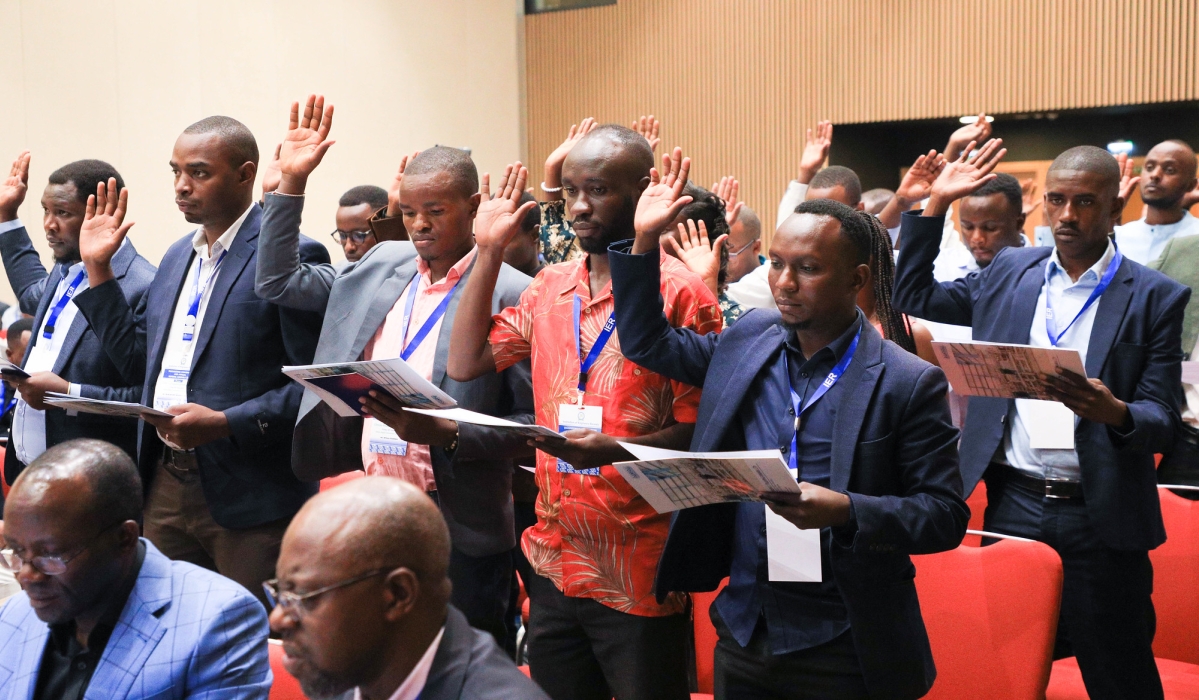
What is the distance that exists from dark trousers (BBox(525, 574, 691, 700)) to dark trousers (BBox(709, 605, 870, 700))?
0.78 feet

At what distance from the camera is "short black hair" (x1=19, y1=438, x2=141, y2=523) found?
1.86m

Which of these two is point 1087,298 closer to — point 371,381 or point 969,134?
point 969,134

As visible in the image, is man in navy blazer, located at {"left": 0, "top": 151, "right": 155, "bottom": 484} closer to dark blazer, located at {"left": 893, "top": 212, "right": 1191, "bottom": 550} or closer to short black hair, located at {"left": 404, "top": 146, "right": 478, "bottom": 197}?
short black hair, located at {"left": 404, "top": 146, "right": 478, "bottom": 197}

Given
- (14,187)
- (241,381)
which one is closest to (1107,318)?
(241,381)

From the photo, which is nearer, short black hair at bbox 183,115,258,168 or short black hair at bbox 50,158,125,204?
short black hair at bbox 183,115,258,168

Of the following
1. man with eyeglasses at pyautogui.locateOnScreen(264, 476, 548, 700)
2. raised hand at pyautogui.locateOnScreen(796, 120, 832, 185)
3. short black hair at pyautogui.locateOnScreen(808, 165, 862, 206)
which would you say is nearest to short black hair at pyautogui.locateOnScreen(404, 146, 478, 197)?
man with eyeglasses at pyautogui.locateOnScreen(264, 476, 548, 700)

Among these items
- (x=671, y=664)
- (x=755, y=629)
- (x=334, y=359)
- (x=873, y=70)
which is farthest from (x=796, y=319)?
(x=873, y=70)

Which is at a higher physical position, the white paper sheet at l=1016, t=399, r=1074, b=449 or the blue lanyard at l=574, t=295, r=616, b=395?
the blue lanyard at l=574, t=295, r=616, b=395

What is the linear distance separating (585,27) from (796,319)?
9.98m

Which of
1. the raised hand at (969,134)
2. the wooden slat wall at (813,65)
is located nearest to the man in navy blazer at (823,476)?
the raised hand at (969,134)

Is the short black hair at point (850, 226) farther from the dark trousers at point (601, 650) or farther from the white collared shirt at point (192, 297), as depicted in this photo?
the white collared shirt at point (192, 297)

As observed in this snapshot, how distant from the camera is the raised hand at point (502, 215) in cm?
265

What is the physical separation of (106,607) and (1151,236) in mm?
4808

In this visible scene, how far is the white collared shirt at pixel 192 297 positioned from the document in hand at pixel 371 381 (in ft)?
2.86
